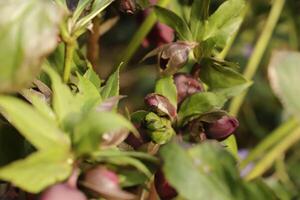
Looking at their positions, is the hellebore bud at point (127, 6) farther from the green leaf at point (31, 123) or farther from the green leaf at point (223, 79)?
the green leaf at point (31, 123)

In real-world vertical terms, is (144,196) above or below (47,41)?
below

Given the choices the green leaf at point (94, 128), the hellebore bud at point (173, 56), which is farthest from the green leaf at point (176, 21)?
the green leaf at point (94, 128)

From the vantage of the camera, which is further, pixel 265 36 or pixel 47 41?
pixel 265 36

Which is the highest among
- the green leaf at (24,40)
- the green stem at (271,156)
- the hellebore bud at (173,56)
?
the green leaf at (24,40)

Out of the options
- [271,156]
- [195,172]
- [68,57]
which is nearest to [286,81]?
[195,172]

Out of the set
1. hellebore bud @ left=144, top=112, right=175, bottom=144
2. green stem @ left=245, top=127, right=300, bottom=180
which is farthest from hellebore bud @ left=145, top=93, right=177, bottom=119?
green stem @ left=245, top=127, right=300, bottom=180

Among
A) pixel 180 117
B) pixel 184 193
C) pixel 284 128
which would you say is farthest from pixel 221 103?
pixel 284 128

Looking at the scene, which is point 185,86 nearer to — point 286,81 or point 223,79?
point 223,79

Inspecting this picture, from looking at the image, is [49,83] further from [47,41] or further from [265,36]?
[265,36]
